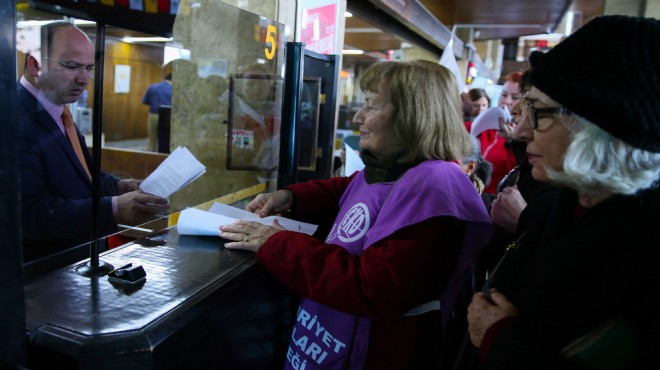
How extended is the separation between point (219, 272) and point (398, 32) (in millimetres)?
5432

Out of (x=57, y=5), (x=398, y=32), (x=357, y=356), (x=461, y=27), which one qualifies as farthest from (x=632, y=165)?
(x=461, y=27)

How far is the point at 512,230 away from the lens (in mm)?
1570

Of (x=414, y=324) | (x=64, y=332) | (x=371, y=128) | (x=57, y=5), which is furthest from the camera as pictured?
(x=371, y=128)

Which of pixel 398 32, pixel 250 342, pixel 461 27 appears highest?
pixel 461 27

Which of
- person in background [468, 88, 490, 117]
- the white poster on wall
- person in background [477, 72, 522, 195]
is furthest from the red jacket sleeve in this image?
→ the white poster on wall

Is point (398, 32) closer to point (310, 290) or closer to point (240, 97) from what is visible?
point (240, 97)

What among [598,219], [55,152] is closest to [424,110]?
[598,219]

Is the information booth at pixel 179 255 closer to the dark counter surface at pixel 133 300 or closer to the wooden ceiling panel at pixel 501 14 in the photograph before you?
the dark counter surface at pixel 133 300

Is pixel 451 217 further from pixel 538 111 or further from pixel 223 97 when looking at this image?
pixel 223 97

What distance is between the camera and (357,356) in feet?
4.56

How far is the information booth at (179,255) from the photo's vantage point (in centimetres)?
89

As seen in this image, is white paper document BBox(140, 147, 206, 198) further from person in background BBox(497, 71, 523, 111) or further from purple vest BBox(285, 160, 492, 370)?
person in background BBox(497, 71, 523, 111)

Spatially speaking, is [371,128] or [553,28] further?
[553,28]

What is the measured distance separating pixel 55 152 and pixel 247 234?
57cm
